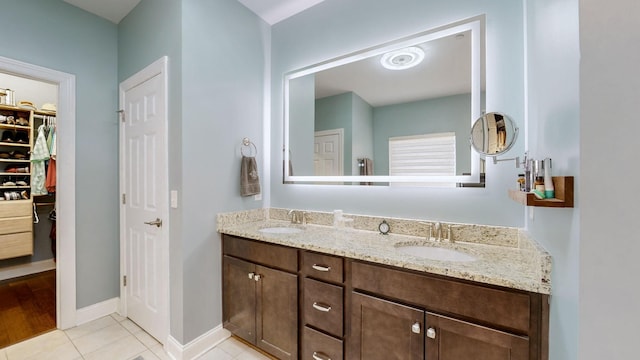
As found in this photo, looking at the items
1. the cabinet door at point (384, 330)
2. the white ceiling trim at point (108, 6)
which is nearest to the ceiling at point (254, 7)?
the white ceiling trim at point (108, 6)

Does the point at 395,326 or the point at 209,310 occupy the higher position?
the point at 395,326

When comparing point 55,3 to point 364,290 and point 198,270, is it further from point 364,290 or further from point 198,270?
point 364,290

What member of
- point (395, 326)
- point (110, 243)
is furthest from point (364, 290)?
point (110, 243)

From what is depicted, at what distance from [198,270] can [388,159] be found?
1633 mm

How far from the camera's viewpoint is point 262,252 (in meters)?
1.72

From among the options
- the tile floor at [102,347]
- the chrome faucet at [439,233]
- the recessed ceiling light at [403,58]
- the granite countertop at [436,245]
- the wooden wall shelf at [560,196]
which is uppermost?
the recessed ceiling light at [403,58]

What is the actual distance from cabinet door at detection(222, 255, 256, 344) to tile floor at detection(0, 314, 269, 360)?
0.13 meters

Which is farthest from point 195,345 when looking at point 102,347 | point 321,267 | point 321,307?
point 321,267

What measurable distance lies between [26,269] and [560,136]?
17.6ft

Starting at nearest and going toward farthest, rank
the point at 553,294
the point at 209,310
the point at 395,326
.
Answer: the point at 553,294 → the point at 395,326 → the point at 209,310

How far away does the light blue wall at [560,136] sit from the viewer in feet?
2.21

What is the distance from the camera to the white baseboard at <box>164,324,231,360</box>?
1.75 meters

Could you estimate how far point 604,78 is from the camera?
0.56 m

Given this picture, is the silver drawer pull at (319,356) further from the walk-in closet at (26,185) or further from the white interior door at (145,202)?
the walk-in closet at (26,185)
